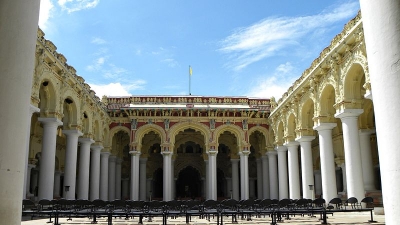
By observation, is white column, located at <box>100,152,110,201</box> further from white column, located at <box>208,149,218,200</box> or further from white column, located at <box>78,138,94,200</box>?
white column, located at <box>208,149,218,200</box>

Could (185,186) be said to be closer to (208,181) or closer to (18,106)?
(208,181)

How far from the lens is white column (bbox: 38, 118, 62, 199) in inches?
621

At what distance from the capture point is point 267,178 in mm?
27875

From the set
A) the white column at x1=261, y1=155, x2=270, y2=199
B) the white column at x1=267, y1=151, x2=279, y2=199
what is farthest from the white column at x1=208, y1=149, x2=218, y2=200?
the white column at x1=261, y1=155, x2=270, y2=199

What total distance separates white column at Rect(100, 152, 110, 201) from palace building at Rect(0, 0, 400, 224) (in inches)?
Result: 2.6

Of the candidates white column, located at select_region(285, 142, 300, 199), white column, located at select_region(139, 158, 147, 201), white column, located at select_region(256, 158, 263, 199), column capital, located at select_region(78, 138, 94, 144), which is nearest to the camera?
column capital, located at select_region(78, 138, 94, 144)

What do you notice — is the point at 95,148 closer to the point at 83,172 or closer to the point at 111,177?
the point at 83,172

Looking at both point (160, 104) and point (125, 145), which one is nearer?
point (160, 104)

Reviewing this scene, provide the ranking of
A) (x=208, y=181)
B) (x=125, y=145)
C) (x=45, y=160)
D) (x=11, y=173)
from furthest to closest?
1. (x=125, y=145)
2. (x=208, y=181)
3. (x=45, y=160)
4. (x=11, y=173)

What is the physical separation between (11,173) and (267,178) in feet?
86.1

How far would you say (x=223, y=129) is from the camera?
87.0 feet

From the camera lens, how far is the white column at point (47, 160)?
1577 centimetres

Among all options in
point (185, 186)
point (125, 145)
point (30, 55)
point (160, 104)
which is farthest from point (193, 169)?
point (30, 55)

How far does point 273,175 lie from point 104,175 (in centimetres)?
1094
